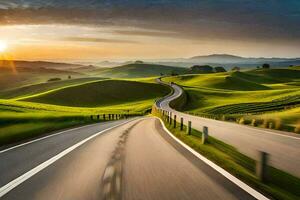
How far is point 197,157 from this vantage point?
13.8 meters

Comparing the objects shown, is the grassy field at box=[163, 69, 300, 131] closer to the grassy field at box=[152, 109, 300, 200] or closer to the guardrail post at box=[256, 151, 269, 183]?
the grassy field at box=[152, 109, 300, 200]

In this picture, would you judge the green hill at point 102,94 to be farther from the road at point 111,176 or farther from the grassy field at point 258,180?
the grassy field at point 258,180

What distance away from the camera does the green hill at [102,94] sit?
132 m

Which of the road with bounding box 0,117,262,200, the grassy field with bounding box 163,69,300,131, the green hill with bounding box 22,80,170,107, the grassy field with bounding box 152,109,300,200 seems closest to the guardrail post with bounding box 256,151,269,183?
the grassy field with bounding box 152,109,300,200

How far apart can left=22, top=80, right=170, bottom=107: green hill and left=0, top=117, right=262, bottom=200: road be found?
115 meters

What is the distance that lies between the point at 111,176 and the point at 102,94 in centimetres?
13604

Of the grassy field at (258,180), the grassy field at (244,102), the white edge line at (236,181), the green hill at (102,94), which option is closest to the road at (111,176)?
the white edge line at (236,181)

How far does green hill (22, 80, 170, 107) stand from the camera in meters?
132

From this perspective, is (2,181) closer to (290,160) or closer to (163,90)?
(290,160)

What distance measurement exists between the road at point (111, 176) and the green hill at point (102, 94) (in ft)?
378

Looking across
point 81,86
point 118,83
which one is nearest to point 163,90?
point 118,83

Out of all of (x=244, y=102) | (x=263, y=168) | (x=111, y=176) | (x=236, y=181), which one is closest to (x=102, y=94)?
(x=244, y=102)

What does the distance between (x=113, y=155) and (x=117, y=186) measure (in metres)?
5.56

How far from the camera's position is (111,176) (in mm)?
10023
